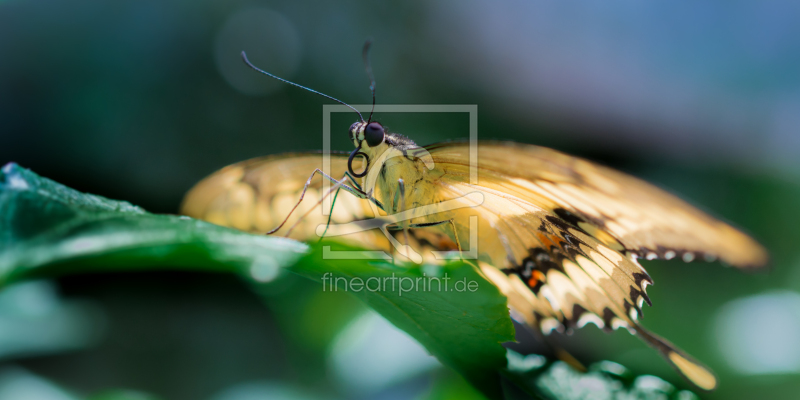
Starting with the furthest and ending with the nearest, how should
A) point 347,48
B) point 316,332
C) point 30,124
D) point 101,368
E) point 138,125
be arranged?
point 347,48, point 138,125, point 30,124, point 101,368, point 316,332

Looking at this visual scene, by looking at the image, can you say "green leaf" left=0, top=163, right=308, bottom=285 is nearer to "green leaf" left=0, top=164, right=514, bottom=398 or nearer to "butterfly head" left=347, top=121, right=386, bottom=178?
"green leaf" left=0, top=164, right=514, bottom=398

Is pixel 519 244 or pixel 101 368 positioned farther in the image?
pixel 101 368

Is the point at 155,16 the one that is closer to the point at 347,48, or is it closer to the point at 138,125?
the point at 138,125

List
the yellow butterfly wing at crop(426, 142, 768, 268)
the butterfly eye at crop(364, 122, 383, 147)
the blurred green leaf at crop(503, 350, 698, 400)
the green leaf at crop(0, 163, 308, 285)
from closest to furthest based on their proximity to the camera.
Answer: the green leaf at crop(0, 163, 308, 285), the blurred green leaf at crop(503, 350, 698, 400), the yellow butterfly wing at crop(426, 142, 768, 268), the butterfly eye at crop(364, 122, 383, 147)

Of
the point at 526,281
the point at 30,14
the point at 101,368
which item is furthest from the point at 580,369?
the point at 30,14

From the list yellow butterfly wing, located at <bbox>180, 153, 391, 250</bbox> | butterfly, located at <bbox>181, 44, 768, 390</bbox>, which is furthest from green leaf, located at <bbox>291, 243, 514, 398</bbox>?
yellow butterfly wing, located at <bbox>180, 153, 391, 250</bbox>

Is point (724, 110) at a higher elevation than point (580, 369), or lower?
higher

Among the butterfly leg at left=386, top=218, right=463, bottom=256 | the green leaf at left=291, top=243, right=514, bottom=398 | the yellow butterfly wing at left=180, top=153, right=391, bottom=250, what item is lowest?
the green leaf at left=291, top=243, right=514, bottom=398

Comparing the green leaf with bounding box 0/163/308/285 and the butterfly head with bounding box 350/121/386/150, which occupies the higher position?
the butterfly head with bounding box 350/121/386/150
